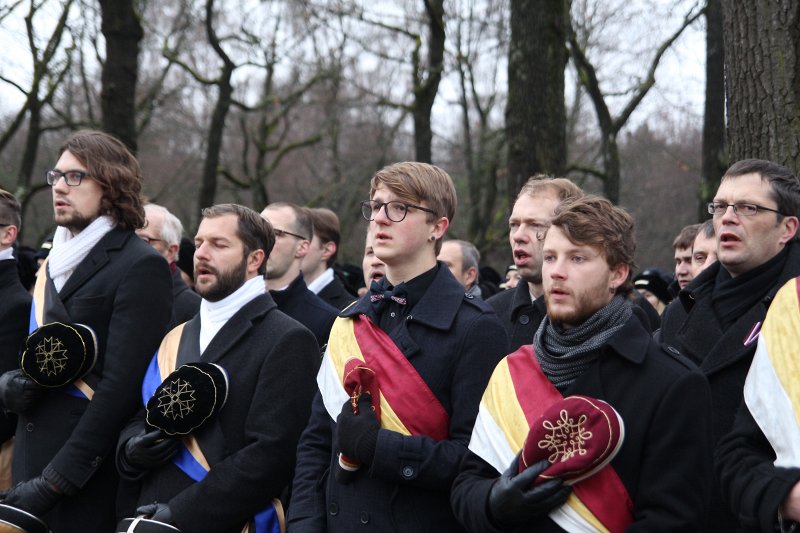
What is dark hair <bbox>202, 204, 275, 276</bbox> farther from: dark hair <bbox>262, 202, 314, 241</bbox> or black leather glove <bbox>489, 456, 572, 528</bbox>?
black leather glove <bbox>489, 456, 572, 528</bbox>

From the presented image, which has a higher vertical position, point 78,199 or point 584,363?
point 78,199

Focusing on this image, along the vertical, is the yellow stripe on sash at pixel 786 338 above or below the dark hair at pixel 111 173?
below

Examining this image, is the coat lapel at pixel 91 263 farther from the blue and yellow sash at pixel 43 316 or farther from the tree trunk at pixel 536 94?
the tree trunk at pixel 536 94

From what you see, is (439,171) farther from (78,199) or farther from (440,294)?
(78,199)

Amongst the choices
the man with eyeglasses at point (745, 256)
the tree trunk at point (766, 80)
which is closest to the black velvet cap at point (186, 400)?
the man with eyeglasses at point (745, 256)

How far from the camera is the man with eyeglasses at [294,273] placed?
612cm

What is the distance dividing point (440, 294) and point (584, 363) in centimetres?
83

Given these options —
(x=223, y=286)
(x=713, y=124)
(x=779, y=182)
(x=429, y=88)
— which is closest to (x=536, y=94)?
(x=713, y=124)

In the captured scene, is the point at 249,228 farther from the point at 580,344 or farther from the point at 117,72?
the point at 117,72

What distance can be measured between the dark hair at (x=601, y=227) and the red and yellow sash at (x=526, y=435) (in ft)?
1.44

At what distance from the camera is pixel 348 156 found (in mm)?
28500

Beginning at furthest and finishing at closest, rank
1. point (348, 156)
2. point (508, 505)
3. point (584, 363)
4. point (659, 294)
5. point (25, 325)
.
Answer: point (348, 156)
point (659, 294)
point (25, 325)
point (584, 363)
point (508, 505)

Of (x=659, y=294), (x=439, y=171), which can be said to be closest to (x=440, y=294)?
(x=439, y=171)

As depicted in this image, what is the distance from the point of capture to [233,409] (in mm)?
4504
